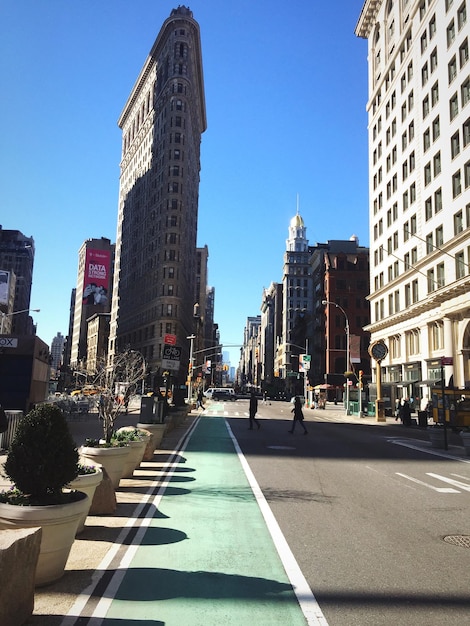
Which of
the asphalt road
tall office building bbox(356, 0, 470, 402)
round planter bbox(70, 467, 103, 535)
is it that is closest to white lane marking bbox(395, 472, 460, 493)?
the asphalt road

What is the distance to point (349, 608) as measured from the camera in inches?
189

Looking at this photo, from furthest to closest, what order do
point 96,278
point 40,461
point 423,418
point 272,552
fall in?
1. point 96,278
2. point 423,418
3. point 272,552
4. point 40,461

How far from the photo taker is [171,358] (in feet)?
74.1

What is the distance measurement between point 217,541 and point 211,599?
6.66ft

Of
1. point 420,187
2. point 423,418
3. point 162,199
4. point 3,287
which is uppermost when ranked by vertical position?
point 162,199

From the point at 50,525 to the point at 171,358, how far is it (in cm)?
1762

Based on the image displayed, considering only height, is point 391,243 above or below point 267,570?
above

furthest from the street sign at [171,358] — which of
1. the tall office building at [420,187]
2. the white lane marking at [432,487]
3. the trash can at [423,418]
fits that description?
the trash can at [423,418]

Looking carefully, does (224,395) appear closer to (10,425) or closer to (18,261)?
(10,425)

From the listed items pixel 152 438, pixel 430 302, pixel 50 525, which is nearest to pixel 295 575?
pixel 50 525

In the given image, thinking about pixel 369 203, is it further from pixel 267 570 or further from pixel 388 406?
pixel 267 570

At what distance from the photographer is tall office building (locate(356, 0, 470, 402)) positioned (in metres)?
40.8

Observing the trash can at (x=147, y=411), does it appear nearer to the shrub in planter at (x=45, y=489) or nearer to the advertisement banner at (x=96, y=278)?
the shrub in planter at (x=45, y=489)

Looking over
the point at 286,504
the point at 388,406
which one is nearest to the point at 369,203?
the point at 388,406
